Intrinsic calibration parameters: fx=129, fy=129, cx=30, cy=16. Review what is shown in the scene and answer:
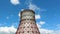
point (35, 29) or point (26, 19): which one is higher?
point (26, 19)

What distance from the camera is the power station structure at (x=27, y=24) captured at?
5706cm

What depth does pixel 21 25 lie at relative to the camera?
58.6 metres

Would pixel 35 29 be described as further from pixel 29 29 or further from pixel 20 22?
pixel 20 22

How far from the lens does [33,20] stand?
2336 inches

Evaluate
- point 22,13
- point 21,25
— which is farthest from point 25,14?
point 21,25

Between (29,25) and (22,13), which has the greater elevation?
(22,13)

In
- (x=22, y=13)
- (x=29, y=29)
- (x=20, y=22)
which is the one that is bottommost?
(x=29, y=29)

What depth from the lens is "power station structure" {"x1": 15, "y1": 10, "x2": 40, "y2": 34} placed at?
2247 inches

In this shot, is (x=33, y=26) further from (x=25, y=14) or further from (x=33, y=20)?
(x=25, y=14)

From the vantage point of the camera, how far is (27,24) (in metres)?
58.0

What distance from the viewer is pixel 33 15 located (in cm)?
6047

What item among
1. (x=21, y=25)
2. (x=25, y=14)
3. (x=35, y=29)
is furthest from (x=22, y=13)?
(x=35, y=29)

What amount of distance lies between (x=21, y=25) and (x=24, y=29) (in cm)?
258

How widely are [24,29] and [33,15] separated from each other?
8.11m
